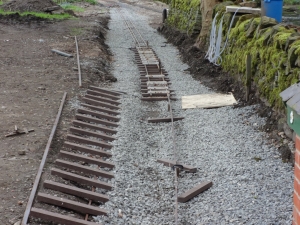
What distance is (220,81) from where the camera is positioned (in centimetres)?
1369

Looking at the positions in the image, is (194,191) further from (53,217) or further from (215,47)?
(215,47)

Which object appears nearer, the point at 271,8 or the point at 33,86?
the point at 33,86

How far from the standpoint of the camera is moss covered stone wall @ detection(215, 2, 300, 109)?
8898 mm

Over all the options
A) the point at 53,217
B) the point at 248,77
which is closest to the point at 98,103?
the point at 248,77

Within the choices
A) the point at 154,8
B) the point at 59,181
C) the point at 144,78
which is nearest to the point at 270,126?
the point at 59,181

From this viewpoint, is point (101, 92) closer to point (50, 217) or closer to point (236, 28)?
point (236, 28)

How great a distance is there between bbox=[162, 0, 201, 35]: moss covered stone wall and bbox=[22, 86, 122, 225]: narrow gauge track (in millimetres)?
10713

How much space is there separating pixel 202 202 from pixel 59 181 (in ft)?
6.82

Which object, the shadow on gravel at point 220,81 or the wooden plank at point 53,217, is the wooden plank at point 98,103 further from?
the wooden plank at point 53,217

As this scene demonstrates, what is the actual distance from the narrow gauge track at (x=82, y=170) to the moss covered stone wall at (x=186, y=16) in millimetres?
10713

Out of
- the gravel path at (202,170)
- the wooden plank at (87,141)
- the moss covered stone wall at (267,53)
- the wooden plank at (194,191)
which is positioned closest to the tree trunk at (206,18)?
the moss covered stone wall at (267,53)

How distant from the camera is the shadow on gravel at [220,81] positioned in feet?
29.6

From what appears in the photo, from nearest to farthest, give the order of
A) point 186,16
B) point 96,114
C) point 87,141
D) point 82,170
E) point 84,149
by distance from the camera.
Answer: point 82,170, point 84,149, point 87,141, point 96,114, point 186,16

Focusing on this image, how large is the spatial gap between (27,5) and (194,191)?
2684 centimetres
